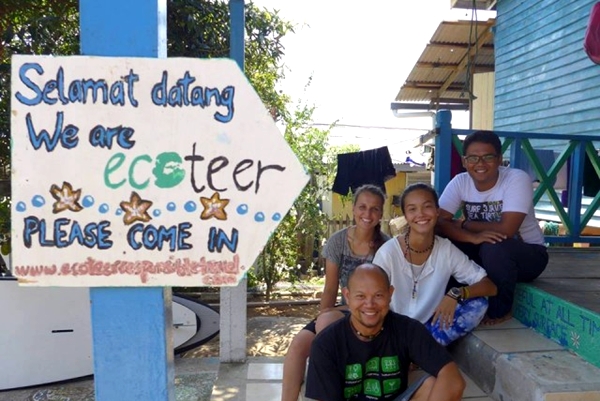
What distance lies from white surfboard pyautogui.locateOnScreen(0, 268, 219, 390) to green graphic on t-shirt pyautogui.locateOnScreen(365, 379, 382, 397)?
9.18 feet

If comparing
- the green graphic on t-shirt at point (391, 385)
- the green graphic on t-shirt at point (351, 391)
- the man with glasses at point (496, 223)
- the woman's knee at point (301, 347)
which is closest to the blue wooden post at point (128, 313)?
the green graphic on t-shirt at point (351, 391)

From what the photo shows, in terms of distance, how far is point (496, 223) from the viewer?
2.56 meters

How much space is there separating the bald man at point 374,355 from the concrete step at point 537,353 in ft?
1.10

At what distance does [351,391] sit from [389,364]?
0.18 m

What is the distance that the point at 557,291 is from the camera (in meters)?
2.51

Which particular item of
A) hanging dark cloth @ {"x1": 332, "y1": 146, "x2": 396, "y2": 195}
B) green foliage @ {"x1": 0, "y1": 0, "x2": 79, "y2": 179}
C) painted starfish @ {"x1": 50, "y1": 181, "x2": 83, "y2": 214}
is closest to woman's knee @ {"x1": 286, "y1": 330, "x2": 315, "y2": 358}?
painted starfish @ {"x1": 50, "y1": 181, "x2": 83, "y2": 214}

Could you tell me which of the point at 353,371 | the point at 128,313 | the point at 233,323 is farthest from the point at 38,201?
the point at 233,323

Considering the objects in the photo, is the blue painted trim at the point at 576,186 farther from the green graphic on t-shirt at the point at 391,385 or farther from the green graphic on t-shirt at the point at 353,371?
the green graphic on t-shirt at the point at 353,371

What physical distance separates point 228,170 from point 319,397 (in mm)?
1014

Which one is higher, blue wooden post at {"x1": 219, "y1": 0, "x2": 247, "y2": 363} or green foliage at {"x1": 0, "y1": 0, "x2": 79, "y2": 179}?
green foliage at {"x1": 0, "y1": 0, "x2": 79, "y2": 179}

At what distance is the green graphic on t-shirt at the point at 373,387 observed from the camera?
1.88 m

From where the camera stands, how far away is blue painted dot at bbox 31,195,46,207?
3.70 feet

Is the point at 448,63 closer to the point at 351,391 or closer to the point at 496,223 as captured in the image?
the point at 496,223

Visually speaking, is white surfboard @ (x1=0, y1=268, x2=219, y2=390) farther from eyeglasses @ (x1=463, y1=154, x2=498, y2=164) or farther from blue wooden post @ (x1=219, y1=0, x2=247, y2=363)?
eyeglasses @ (x1=463, y1=154, x2=498, y2=164)
